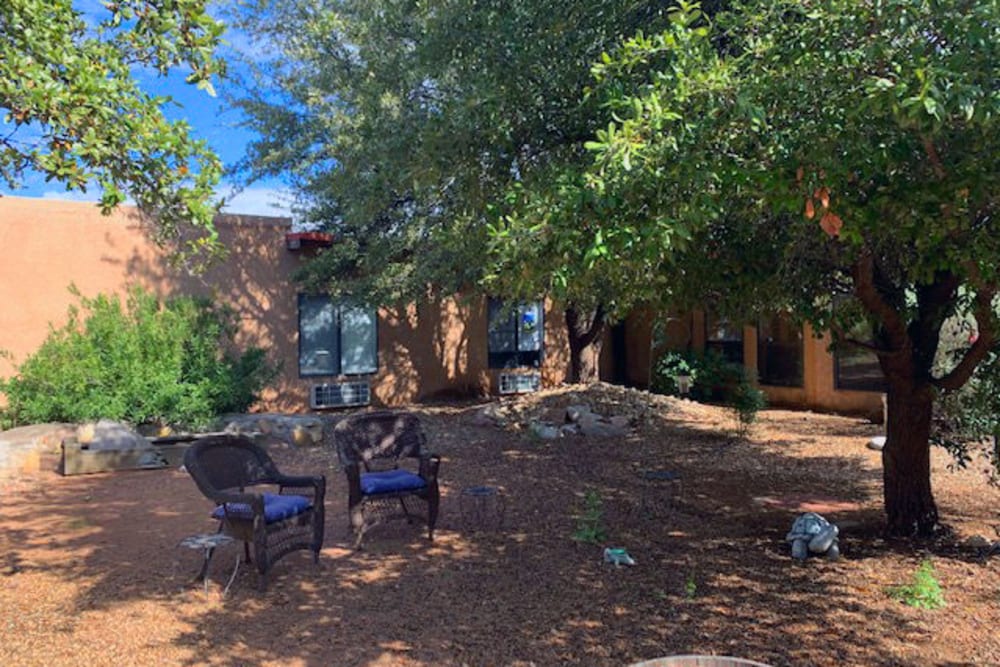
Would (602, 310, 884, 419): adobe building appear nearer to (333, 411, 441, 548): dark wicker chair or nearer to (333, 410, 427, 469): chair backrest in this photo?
(333, 410, 427, 469): chair backrest

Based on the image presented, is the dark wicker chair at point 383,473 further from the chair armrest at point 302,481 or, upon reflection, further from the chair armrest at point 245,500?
the chair armrest at point 245,500

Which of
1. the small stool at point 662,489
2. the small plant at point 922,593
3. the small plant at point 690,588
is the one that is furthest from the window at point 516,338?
the small plant at point 922,593

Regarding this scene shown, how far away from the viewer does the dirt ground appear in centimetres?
409

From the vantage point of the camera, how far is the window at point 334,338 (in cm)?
1445

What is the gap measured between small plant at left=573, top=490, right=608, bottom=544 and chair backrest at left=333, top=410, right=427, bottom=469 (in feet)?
4.91

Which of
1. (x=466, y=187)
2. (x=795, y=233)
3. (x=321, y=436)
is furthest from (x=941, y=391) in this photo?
(x=321, y=436)

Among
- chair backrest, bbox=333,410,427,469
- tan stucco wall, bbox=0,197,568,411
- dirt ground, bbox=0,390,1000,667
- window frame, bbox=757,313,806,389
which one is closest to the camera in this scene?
dirt ground, bbox=0,390,1000,667

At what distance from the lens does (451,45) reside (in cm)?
578

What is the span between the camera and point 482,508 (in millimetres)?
7207

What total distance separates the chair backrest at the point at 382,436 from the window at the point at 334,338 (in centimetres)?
716

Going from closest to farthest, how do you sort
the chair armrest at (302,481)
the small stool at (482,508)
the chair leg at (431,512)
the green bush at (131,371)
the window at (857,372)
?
the chair armrest at (302,481)
the chair leg at (431,512)
the small stool at (482,508)
the green bush at (131,371)
the window at (857,372)

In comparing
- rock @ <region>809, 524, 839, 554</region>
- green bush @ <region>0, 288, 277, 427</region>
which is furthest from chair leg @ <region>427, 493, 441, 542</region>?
green bush @ <region>0, 288, 277, 427</region>

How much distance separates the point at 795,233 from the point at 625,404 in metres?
7.87

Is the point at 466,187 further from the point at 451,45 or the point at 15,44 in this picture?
the point at 15,44
